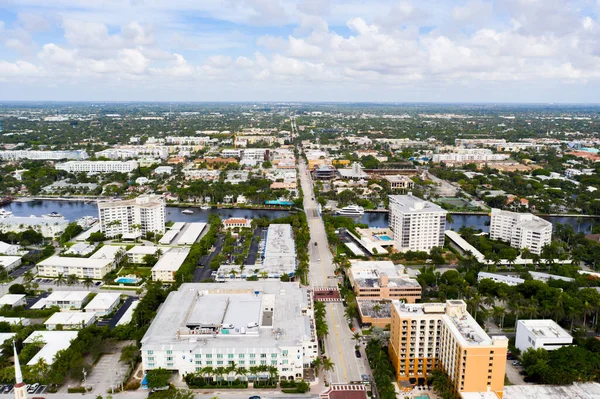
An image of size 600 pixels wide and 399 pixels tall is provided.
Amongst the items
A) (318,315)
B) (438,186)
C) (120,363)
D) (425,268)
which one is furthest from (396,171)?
(120,363)

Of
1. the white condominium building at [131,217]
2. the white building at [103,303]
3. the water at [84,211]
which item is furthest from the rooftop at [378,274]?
the water at [84,211]

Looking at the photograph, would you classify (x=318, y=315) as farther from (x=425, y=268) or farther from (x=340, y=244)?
(x=340, y=244)

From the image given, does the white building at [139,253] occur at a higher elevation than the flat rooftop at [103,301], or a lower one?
higher

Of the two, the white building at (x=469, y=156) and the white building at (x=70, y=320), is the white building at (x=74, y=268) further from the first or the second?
the white building at (x=469, y=156)

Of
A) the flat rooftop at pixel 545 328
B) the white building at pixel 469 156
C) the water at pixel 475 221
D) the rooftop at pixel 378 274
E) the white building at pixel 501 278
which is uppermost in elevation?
the white building at pixel 469 156

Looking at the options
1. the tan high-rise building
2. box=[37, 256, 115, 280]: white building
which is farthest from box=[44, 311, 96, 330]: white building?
the tan high-rise building

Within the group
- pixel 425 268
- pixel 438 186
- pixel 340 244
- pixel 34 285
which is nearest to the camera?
pixel 34 285
